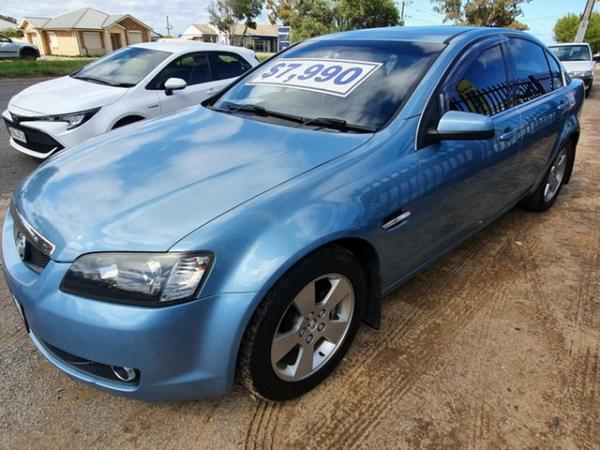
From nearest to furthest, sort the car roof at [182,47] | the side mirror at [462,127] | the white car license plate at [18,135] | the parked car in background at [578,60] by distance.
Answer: the side mirror at [462,127] < the white car license plate at [18,135] < the car roof at [182,47] < the parked car in background at [578,60]

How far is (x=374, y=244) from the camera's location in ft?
6.81

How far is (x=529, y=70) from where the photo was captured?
3.46 metres

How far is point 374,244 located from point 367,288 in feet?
0.92

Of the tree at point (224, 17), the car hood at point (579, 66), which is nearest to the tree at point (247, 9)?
the tree at point (224, 17)

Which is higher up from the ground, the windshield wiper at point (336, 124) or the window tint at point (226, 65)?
the window tint at point (226, 65)

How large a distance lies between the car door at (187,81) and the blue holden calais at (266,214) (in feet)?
9.16

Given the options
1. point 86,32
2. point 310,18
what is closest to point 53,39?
point 86,32

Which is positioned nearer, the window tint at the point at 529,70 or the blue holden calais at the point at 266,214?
the blue holden calais at the point at 266,214

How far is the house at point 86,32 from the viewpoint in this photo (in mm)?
42625

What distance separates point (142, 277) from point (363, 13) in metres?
36.9

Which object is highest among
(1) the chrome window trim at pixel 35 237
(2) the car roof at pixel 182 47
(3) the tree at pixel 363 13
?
(3) the tree at pixel 363 13

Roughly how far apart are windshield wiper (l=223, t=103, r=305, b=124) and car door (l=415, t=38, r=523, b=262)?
0.69m

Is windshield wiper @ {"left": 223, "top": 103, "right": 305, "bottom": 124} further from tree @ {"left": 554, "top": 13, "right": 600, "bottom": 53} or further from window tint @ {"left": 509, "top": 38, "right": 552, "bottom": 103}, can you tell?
tree @ {"left": 554, "top": 13, "right": 600, "bottom": 53}

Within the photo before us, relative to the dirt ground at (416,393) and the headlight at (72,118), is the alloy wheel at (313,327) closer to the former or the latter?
the dirt ground at (416,393)
